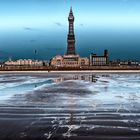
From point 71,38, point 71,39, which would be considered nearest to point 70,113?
point 71,39

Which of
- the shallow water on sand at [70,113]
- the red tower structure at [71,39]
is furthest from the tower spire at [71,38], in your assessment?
the shallow water on sand at [70,113]

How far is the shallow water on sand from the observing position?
811 inches

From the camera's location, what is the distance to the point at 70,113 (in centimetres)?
2631

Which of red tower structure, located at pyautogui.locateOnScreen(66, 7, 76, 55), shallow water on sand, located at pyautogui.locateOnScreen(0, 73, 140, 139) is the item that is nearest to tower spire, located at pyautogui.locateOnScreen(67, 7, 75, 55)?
red tower structure, located at pyautogui.locateOnScreen(66, 7, 76, 55)

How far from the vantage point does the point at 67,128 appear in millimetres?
21531

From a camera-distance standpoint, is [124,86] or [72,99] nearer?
[72,99]

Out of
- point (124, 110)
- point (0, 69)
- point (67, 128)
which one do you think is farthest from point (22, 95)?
point (0, 69)

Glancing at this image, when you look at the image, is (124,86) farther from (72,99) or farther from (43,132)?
(43,132)

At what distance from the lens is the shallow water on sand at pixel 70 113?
20.6 meters

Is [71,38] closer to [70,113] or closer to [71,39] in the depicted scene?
[71,39]

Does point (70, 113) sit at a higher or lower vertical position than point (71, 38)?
lower

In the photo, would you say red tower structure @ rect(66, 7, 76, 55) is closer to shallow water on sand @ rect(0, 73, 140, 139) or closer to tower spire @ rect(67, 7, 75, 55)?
tower spire @ rect(67, 7, 75, 55)

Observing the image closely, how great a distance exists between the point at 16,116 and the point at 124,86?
2073cm

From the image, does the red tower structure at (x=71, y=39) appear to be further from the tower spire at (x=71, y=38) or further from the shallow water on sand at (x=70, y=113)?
the shallow water on sand at (x=70, y=113)
